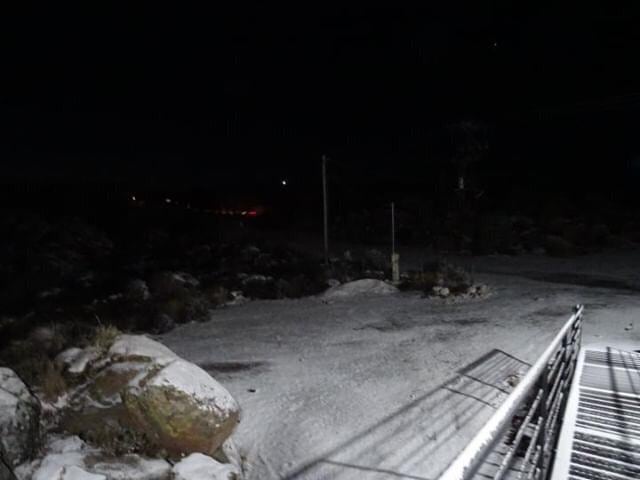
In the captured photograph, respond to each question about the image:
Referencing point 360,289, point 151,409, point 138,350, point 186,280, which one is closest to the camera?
point 151,409

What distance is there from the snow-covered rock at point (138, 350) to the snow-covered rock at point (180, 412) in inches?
16.7

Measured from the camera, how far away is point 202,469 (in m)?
5.34

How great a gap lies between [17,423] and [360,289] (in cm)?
1140

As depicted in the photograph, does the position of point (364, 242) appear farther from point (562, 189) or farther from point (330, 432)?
point (330, 432)

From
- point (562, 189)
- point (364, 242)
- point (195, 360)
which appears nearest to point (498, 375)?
point (195, 360)

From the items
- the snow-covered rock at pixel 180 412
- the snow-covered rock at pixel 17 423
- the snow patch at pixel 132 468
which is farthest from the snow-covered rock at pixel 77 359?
the snow patch at pixel 132 468

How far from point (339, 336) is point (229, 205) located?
169ft

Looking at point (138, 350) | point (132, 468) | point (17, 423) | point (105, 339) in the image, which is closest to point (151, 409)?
point (132, 468)

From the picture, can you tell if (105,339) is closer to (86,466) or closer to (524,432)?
(86,466)

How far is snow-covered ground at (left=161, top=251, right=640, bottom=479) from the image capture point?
5.94 meters

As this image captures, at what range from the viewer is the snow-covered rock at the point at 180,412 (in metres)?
5.66

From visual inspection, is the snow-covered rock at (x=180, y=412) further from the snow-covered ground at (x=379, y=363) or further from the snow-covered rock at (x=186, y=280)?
the snow-covered rock at (x=186, y=280)

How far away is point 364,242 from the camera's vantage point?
3216cm

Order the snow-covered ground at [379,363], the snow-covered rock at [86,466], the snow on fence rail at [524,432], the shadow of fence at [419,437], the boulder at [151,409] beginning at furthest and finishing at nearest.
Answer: the snow-covered ground at [379,363]
the boulder at [151,409]
the shadow of fence at [419,437]
the snow-covered rock at [86,466]
the snow on fence rail at [524,432]
